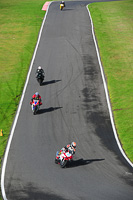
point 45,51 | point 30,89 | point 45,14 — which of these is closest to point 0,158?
point 30,89

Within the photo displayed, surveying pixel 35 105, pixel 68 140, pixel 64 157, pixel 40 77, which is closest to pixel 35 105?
pixel 35 105

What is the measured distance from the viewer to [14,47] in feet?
161

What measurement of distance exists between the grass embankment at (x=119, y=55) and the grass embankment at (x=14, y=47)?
962 centimetres

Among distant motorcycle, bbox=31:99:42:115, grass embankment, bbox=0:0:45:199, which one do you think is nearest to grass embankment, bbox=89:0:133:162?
distant motorcycle, bbox=31:99:42:115

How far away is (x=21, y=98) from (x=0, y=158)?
439 inches

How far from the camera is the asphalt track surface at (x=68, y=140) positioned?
18844 millimetres

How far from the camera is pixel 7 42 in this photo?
5112cm

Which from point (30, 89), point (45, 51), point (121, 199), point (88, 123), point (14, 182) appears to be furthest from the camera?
point (45, 51)

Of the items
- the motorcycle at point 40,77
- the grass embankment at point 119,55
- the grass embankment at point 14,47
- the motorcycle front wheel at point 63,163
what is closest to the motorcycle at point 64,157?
the motorcycle front wheel at point 63,163

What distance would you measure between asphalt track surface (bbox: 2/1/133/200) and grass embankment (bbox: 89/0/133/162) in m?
1.18

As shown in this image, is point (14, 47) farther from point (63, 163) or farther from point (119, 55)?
point (63, 163)

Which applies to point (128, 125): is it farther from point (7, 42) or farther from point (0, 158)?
point (7, 42)

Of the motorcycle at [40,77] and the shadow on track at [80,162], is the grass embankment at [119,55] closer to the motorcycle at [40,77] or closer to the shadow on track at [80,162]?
the shadow on track at [80,162]

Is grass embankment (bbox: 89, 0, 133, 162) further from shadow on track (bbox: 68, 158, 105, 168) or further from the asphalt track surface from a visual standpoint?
shadow on track (bbox: 68, 158, 105, 168)
